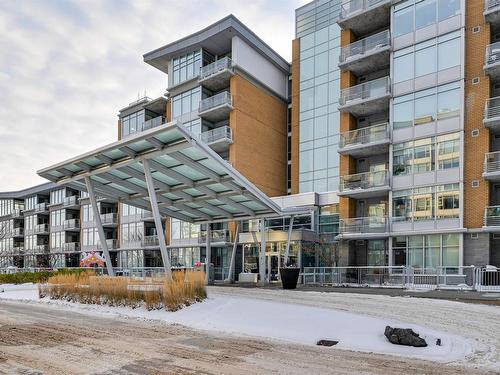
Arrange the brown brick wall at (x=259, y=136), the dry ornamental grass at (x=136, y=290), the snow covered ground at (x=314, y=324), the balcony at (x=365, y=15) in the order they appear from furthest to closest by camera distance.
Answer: the brown brick wall at (x=259, y=136) → the balcony at (x=365, y=15) → the dry ornamental grass at (x=136, y=290) → the snow covered ground at (x=314, y=324)

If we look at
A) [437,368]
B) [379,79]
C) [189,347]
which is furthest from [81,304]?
[379,79]

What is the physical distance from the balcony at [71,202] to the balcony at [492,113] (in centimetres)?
5146

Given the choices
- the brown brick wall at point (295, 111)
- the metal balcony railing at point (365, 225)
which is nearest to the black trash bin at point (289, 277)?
the metal balcony railing at point (365, 225)

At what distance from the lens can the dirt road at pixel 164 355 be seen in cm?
659

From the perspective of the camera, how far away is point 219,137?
38625 millimetres

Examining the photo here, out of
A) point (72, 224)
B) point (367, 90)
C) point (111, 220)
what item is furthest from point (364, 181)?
point (72, 224)

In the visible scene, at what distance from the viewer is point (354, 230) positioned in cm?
3027

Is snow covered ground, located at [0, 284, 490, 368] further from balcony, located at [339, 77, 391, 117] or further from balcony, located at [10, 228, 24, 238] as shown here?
balcony, located at [10, 228, 24, 238]

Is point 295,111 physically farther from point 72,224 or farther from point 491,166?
point 72,224

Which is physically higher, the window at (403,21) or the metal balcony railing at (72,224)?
the window at (403,21)

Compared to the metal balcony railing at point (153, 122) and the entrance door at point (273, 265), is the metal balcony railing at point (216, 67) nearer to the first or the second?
the metal balcony railing at point (153, 122)

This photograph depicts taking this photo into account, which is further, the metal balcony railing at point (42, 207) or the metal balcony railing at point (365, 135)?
the metal balcony railing at point (42, 207)

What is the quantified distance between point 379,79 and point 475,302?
65.3ft

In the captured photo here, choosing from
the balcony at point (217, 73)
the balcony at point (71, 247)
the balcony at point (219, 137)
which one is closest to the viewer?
the balcony at point (219, 137)
